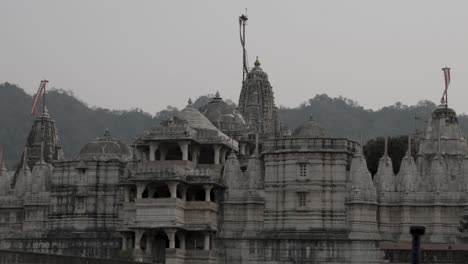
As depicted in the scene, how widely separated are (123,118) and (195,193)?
134 metres

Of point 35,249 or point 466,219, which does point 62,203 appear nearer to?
point 35,249

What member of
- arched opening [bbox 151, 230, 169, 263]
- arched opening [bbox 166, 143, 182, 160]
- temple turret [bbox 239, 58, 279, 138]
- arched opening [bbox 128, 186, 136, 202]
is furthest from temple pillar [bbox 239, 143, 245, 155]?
temple turret [bbox 239, 58, 279, 138]

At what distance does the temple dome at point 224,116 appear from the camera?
70.1 meters

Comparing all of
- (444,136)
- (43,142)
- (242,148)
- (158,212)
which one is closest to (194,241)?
(158,212)

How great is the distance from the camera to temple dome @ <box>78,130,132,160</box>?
65.8 meters

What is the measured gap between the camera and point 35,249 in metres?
65.2

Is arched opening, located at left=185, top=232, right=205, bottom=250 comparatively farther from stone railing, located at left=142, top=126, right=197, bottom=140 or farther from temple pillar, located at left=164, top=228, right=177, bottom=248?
stone railing, located at left=142, top=126, right=197, bottom=140

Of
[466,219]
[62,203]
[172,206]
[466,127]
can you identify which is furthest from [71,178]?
[466,127]

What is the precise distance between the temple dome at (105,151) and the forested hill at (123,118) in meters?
88.4

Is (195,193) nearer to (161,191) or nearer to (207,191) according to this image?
(207,191)

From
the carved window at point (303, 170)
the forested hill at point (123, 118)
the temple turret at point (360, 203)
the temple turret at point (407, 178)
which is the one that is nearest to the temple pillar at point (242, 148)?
the carved window at point (303, 170)

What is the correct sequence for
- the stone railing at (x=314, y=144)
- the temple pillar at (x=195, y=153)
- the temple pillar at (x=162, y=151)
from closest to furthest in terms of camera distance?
the stone railing at (x=314, y=144), the temple pillar at (x=162, y=151), the temple pillar at (x=195, y=153)

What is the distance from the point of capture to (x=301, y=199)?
193 feet

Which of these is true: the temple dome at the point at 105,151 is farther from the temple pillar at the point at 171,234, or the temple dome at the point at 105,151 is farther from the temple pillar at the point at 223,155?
the temple pillar at the point at 171,234
